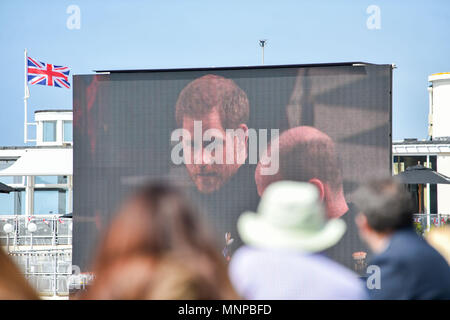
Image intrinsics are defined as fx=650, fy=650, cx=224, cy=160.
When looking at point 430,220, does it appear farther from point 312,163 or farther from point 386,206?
point 386,206

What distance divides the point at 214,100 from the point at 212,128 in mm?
303

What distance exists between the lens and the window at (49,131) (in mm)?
16930

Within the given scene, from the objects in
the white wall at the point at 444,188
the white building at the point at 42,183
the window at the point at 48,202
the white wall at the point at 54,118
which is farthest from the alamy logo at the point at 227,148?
the window at the point at 48,202

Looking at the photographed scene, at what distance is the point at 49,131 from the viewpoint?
17094 millimetres

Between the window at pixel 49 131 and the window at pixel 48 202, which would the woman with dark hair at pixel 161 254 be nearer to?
the window at pixel 49 131

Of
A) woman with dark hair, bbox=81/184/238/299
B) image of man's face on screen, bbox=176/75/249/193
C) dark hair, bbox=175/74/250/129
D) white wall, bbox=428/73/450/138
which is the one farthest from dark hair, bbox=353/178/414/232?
white wall, bbox=428/73/450/138

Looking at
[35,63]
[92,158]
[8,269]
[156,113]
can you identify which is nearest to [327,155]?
[156,113]

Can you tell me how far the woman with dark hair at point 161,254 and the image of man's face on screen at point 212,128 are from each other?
4.33m

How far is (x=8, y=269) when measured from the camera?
1289 millimetres

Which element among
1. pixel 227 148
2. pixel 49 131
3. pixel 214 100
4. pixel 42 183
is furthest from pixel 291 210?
pixel 42 183

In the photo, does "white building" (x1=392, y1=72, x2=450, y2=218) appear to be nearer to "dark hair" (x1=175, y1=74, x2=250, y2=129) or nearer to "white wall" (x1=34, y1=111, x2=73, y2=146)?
"white wall" (x1=34, y1=111, x2=73, y2=146)

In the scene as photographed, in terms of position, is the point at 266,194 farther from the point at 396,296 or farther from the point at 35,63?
the point at 35,63

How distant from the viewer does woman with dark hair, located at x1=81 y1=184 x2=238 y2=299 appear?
1280 millimetres

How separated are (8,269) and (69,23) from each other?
317 cm
